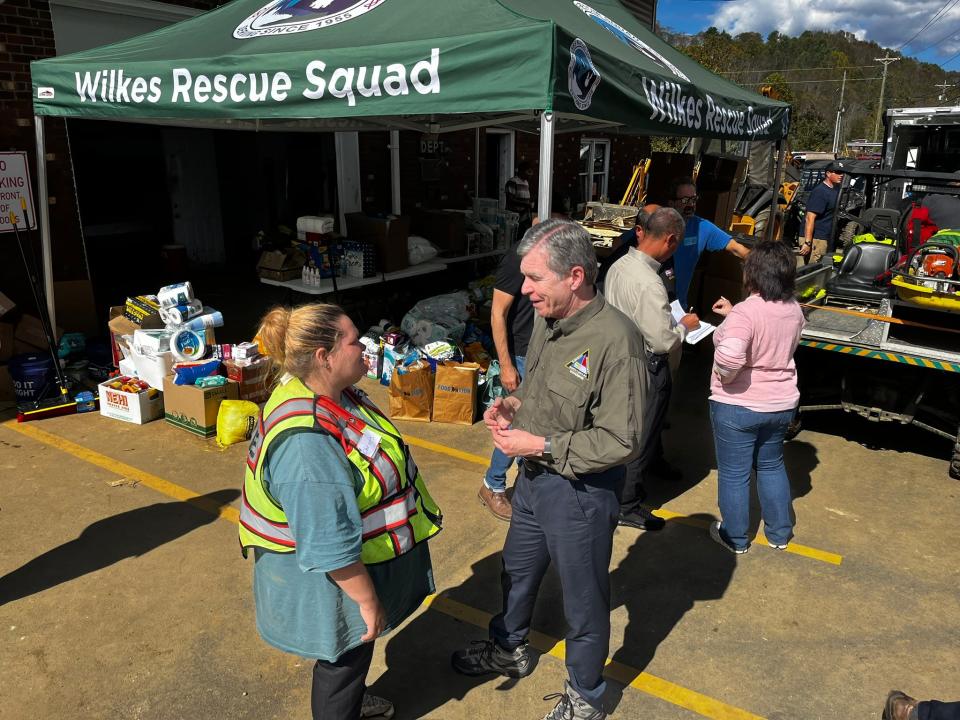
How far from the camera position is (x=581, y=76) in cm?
410

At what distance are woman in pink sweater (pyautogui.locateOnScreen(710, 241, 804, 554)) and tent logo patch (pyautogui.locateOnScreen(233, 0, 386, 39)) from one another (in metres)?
3.44

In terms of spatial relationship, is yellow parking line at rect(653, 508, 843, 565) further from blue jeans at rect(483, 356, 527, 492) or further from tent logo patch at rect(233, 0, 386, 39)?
tent logo patch at rect(233, 0, 386, 39)

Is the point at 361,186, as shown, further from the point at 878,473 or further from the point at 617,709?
the point at 617,709

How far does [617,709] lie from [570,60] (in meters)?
3.27

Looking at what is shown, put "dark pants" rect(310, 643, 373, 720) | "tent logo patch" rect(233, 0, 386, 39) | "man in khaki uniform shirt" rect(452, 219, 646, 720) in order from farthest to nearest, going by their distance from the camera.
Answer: "tent logo patch" rect(233, 0, 386, 39) → "man in khaki uniform shirt" rect(452, 219, 646, 720) → "dark pants" rect(310, 643, 373, 720)

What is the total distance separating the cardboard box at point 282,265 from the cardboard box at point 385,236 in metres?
0.74

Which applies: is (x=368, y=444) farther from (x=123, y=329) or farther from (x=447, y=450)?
(x=123, y=329)

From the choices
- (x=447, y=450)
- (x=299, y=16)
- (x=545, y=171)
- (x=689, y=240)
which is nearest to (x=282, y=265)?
(x=299, y=16)

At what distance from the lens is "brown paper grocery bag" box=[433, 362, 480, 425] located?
5910 millimetres

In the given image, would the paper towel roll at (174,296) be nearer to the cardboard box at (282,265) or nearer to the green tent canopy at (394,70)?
the cardboard box at (282,265)

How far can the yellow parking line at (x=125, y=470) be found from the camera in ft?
14.8

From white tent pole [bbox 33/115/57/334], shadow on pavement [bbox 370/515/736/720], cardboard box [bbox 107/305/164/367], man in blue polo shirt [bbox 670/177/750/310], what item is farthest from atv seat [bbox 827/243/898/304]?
white tent pole [bbox 33/115/57/334]

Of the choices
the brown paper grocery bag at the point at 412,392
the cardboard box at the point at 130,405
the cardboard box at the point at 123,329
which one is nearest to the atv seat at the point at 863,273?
the brown paper grocery bag at the point at 412,392

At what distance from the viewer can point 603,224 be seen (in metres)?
8.61
